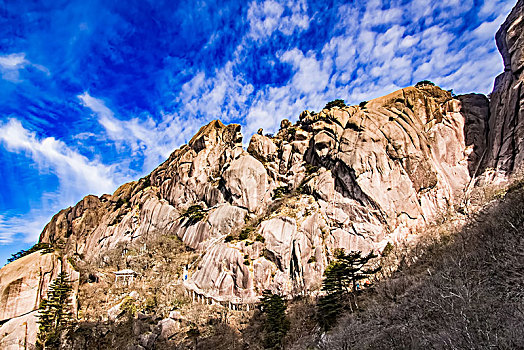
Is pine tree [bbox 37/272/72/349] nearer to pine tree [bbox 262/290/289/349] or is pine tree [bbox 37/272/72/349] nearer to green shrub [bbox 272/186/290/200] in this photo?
pine tree [bbox 262/290/289/349]

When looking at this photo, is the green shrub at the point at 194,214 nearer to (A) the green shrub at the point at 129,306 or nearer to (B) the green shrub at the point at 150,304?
(B) the green shrub at the point at 150,304

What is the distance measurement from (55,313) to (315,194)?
140 feet

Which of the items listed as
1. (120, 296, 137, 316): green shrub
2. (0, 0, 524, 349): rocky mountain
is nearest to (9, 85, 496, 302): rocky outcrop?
(0, 0, 524, 349): rocky mountain

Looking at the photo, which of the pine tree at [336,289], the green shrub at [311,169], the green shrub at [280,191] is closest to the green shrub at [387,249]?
the pine tree at [336,289]

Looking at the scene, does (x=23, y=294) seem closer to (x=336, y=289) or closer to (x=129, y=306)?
(x=129, y=306)

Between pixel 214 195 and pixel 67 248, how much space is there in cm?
4465

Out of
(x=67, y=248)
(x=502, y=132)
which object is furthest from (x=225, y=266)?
(x=67, y=248)

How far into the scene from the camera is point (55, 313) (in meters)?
33.4

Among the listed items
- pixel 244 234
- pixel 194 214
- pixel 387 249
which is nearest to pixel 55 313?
pixel 244 234

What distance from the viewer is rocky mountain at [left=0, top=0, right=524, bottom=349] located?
39.5 m

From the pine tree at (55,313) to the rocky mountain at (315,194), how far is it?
1.02 m

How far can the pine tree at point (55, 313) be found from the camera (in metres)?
31.2

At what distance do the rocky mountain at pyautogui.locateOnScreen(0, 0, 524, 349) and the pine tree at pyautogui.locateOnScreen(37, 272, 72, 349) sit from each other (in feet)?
3.35

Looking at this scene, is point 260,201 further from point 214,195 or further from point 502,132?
point 502,132
